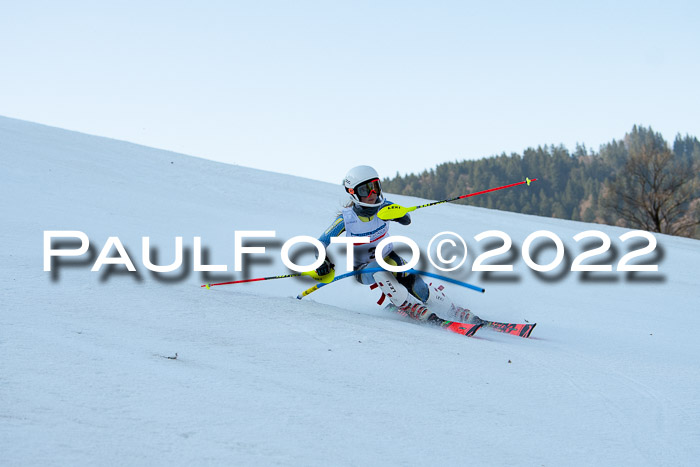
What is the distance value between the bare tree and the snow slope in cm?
2290

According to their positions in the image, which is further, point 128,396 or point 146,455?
point 128,396

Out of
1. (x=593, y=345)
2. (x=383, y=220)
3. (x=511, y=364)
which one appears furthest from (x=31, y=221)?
(x=593, y=345)

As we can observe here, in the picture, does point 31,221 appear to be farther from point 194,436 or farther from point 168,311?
point 194,436

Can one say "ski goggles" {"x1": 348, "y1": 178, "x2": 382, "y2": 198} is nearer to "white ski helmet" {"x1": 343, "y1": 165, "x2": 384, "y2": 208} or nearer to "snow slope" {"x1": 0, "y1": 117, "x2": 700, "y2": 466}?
"white ski helmet" {"x1": 343, "y1": 165, "x2": 384, "y2": 208}

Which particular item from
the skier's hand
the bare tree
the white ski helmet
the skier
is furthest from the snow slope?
the bare tree

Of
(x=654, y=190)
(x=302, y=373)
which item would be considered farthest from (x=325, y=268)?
(x=654, y=190)

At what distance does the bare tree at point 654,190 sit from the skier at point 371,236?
82.2ft

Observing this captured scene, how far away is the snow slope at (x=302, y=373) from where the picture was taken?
1.77 meters

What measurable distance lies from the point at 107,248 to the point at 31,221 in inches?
34.9

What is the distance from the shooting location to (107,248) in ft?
16.8

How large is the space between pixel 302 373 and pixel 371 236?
8.05ft

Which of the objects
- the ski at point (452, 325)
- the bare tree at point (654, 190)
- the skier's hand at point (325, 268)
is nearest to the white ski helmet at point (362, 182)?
the skier's hand at point (325, 268)

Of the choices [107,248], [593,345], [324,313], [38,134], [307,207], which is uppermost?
[38,134]

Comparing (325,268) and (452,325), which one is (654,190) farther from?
(325,268)
